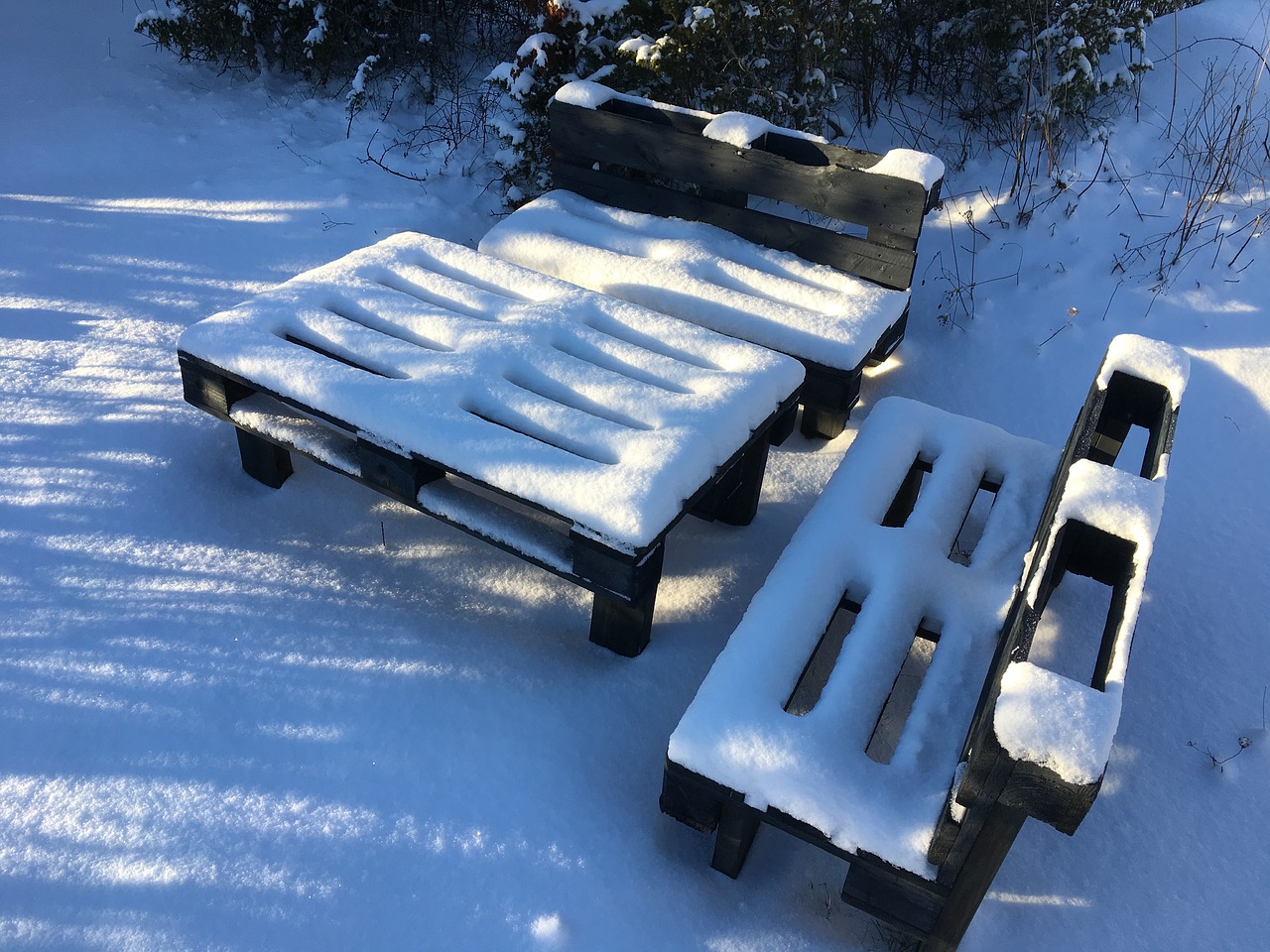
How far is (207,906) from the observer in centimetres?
211

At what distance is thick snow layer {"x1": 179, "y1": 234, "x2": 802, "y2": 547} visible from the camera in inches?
97.0

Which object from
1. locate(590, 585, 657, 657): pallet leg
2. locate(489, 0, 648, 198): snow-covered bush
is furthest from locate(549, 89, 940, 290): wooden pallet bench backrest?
locate(590, 585, 657, 657): pallet leg

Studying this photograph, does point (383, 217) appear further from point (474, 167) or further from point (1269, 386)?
point (1269, 386)

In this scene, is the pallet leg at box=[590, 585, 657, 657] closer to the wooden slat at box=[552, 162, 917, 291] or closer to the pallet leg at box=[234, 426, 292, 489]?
the pallet leg at box=[234, 426, 292, 489]

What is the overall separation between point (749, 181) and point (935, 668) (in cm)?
221

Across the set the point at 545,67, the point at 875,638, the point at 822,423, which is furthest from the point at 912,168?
the point at 875,638

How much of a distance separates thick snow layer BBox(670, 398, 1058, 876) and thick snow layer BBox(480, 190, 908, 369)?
1.71 feet

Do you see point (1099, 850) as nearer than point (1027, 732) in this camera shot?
No

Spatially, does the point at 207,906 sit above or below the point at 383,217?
below

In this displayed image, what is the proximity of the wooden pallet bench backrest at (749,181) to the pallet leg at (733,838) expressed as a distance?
7.31 ft

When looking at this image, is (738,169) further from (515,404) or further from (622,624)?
(622,624)

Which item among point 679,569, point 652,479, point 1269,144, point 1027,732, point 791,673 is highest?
point 1269,144

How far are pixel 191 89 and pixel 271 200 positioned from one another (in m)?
1.50

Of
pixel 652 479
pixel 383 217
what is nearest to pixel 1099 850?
pixel 652 479
